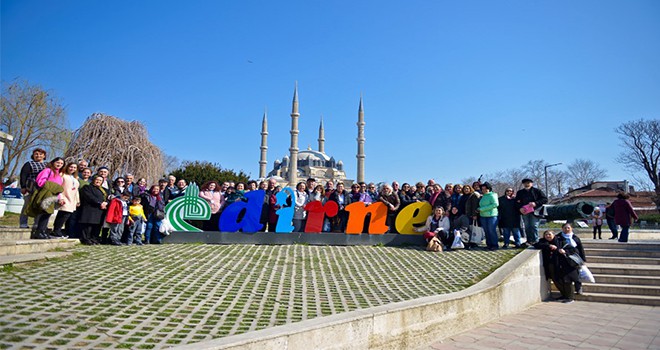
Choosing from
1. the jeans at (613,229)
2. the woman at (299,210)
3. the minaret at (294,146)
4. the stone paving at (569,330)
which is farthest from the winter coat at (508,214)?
the minaret at (294,146)

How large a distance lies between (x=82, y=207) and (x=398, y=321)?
24.9 ft

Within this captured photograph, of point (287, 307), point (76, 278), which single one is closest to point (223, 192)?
point (76, 278)

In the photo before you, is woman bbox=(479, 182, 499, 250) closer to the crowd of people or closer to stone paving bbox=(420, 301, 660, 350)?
the crowd of people

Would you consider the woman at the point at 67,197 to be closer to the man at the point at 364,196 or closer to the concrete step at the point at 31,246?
the concrete step at the point at 31,246

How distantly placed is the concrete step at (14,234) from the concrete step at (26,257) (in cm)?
94

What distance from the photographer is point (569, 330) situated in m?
5.62

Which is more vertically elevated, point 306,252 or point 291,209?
point 291,209

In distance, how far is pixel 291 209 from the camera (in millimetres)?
11211

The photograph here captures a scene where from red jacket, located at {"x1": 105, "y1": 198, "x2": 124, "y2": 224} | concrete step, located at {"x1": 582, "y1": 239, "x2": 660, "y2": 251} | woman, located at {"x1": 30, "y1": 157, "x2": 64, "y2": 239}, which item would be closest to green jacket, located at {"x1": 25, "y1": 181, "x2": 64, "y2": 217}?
woman, located at {"x1": 30, "y1": 157, "x2": 64, "y2": 239}

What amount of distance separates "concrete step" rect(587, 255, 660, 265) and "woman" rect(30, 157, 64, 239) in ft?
36.0

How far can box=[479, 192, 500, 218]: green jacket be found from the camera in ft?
32.3

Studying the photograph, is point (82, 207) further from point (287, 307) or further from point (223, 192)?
point (287, 307)

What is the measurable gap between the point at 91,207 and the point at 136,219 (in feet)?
3.27

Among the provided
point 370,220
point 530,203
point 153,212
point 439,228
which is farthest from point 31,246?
point 530,203
